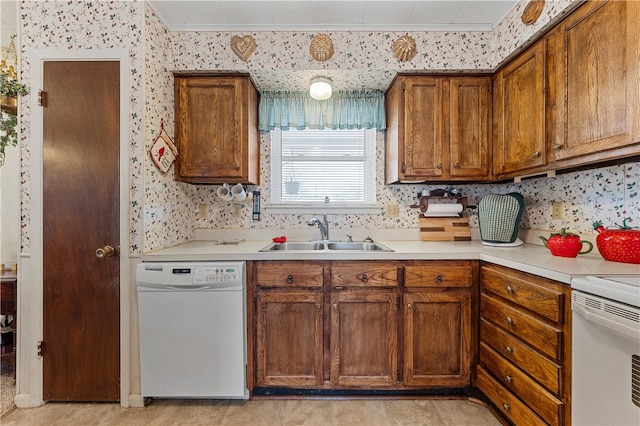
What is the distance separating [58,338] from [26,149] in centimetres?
118

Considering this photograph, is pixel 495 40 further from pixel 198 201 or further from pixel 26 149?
pixel 26 149

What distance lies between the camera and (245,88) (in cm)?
222

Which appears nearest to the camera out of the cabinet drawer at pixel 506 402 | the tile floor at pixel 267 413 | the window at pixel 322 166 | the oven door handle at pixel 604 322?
the oven door handle at pixel 604 322

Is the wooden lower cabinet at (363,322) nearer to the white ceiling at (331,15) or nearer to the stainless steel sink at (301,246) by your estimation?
the stainless steel sink at (301,246)

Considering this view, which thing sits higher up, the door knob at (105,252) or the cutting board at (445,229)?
the cutting board at (445,229)

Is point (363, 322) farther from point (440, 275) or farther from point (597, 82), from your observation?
point (597, 82)

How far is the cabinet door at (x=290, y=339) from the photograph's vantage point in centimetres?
187

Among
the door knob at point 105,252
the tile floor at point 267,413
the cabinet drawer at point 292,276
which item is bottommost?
the tile floor at point 267,413

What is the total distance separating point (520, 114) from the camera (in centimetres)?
193

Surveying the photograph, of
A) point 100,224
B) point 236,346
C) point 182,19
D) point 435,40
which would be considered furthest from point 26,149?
point 435,40

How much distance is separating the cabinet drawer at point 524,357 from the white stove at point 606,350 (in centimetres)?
9

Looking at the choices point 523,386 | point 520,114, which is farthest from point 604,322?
point 520,114

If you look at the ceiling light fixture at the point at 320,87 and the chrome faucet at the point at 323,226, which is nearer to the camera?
the ceiling light fixture at the point at 320,87

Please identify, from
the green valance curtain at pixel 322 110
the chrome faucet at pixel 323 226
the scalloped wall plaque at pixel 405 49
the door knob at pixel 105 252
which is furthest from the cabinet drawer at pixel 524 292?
the door knob at pixel 105 252
